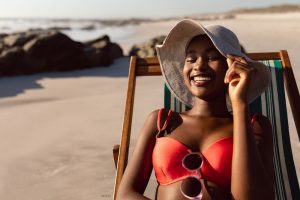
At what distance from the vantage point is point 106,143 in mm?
5168

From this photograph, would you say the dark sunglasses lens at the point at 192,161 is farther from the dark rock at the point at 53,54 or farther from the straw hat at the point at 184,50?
the dark rock at the point at 53,54

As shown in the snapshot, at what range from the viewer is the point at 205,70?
2.04 meters

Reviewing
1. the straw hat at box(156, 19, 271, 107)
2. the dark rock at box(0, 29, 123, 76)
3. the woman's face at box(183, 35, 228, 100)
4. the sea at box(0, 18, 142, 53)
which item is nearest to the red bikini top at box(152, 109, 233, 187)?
the woman's face at box(183, 35, 228, 100)

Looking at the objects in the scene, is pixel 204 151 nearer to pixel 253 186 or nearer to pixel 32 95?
pixel 253 186

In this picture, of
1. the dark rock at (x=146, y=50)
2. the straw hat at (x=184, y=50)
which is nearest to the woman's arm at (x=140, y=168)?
the straw hat at (x=184, y=50)

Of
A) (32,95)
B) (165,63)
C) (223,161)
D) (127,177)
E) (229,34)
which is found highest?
(229,34)

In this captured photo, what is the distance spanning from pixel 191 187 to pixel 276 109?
1176 mm

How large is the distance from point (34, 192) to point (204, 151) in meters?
2.32

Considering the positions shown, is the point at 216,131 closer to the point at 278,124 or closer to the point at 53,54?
the point at 278,124

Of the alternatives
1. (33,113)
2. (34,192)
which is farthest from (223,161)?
(33,113)

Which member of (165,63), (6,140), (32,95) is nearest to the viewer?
(165,63)

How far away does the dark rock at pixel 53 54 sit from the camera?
11.7 m

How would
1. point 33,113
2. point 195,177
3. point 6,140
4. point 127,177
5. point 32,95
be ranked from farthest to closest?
point 32,95 < point 33,113 < point 6,140 < point 127,177 < point 195,177

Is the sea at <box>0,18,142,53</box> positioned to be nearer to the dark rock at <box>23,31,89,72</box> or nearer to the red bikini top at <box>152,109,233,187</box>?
the dark rock at <box>23,31,89,72</box>
